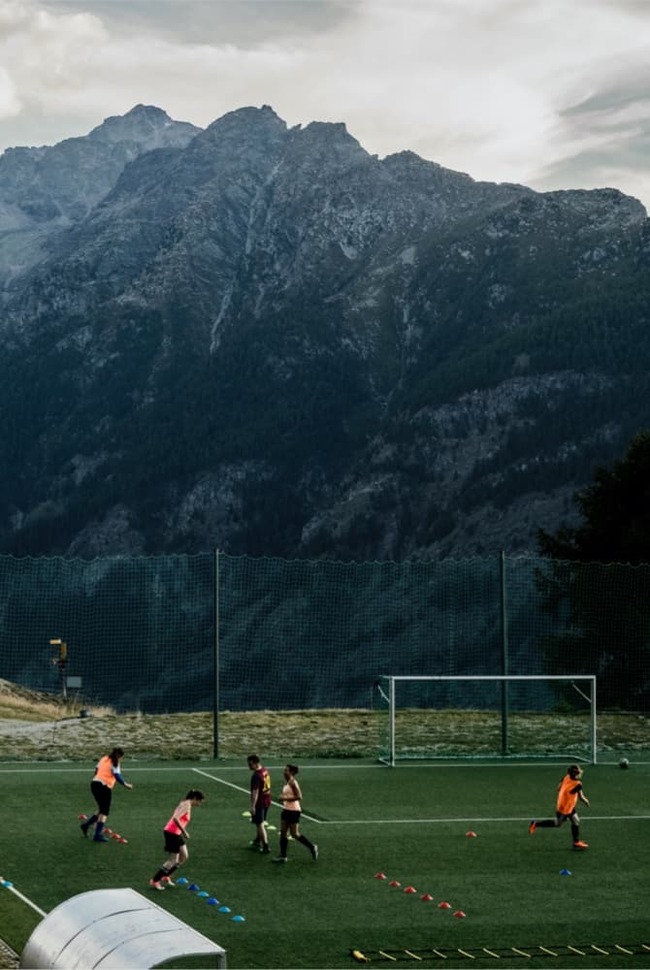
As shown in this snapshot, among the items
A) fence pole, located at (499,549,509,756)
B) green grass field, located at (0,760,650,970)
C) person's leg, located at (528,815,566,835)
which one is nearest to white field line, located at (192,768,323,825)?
green grass field, located at (0,760,650,970)

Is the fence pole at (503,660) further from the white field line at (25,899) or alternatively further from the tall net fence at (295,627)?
the white field line at (25,899)

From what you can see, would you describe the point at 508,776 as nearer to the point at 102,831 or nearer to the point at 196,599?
the point at 102,831

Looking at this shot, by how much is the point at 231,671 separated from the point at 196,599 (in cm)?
1519

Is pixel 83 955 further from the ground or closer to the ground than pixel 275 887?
further from the ground

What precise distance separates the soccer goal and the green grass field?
2417 millimetres

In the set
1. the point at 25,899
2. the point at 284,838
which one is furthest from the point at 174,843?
the point at 284,838

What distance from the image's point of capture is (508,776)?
3003 centimetres

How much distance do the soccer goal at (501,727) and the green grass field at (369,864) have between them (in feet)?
7.93

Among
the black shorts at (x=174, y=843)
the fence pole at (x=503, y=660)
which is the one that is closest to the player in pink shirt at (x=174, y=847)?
the black shorts at (x=174, y=843)

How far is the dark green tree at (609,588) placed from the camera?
1545 inches

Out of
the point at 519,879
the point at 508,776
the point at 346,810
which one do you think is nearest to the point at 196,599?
the point at 508,776

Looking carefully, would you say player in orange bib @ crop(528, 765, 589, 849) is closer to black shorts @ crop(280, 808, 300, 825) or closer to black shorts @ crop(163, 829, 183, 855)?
black shorts @ crop(280, 808, 300, 825)

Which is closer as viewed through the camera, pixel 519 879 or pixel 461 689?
pixel 519 879

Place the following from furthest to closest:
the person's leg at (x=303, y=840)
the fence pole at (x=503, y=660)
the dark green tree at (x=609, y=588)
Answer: the dark green tree at (x=609, y=588) < the fence pole at (x=503, y=660) < the person's leg at (x=303, y=840)
